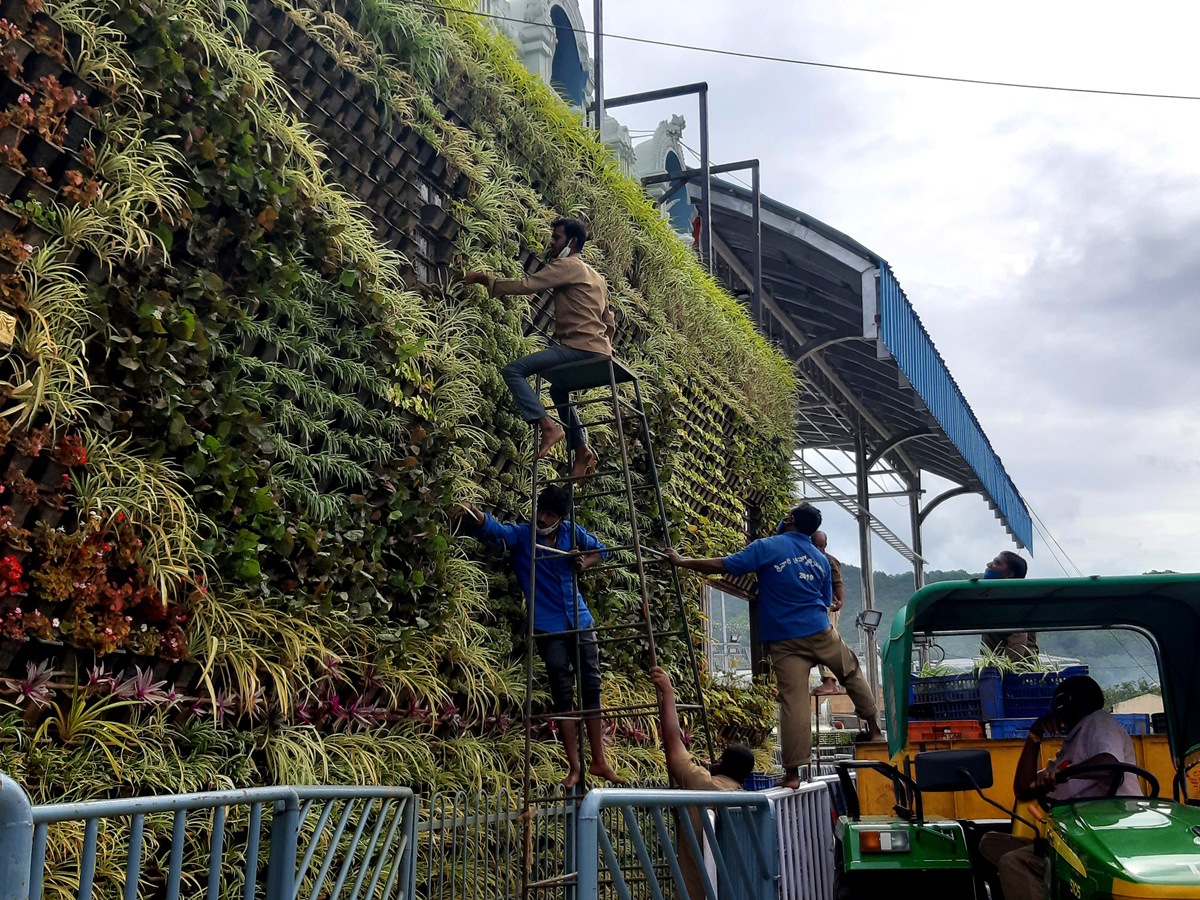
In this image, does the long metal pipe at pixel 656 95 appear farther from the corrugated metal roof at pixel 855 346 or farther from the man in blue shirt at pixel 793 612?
the man in blue shirt at pixel 793 612

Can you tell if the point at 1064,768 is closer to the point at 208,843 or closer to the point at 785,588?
the point at 785,588

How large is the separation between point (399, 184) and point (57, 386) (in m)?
2.66

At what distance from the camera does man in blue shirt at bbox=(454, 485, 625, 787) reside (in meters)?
6.11

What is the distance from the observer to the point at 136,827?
109 inches

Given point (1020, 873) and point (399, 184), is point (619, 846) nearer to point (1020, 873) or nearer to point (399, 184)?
point (1020, 873)

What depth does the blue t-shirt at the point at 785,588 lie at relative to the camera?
6324 mm

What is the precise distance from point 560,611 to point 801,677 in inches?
55.3

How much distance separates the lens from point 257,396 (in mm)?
4668

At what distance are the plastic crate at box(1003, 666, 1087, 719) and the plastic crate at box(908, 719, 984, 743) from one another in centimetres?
13

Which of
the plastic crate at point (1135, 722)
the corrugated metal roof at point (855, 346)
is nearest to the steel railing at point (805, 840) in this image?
the plastic crate at point (1135, 722)

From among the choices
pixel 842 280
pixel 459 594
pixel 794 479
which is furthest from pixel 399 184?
pixel 842 280

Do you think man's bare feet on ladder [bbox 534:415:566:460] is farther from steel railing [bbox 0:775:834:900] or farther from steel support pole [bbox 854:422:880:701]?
steel support pole [bbox 854:422:880:701]

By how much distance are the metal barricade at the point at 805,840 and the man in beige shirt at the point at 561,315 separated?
2135 millimetres

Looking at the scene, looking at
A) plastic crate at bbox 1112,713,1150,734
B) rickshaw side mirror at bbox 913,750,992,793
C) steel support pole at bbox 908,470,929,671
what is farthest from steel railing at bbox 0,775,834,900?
steel support pole at bbox 908,470,929,671
